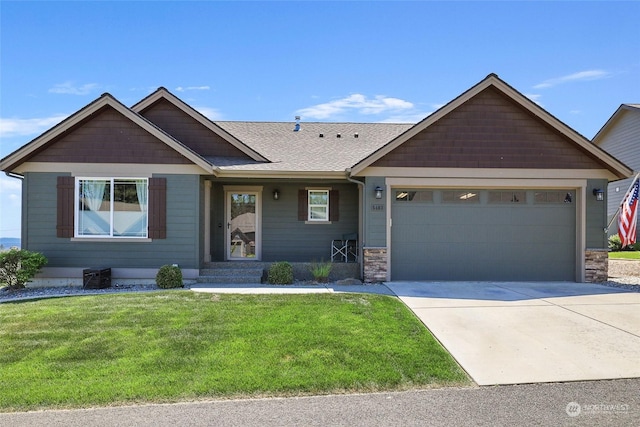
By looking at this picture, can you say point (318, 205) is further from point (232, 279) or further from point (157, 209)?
point (157, 209)

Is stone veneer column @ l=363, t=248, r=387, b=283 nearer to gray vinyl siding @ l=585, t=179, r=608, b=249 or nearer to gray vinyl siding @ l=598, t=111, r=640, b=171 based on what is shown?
gray vinyl siding @ l=585, t=179, r=608, b=249

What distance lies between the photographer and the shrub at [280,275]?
33.9 ft

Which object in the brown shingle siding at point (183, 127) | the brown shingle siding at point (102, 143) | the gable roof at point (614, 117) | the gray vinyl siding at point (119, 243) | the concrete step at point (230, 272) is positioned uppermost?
the gable roof at point (614, 117)

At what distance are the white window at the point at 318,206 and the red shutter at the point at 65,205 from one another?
636 cm

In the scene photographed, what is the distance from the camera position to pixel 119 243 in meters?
10.4

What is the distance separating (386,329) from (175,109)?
9.71 meters

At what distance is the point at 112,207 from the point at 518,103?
10.6 meters

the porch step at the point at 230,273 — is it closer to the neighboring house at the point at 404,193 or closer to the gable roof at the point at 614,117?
the neighboring house at the point at 404,193

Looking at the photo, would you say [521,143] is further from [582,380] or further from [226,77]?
[226,77]

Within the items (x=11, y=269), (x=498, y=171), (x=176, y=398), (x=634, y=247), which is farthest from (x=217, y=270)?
(x=634, y=247)

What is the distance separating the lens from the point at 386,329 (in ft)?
20.3

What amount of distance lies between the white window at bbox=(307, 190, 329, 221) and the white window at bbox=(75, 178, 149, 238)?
4.72 metres

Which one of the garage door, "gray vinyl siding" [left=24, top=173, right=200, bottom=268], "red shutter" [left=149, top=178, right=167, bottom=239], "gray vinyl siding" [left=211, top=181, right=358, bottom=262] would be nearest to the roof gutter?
"gray vinyl siding" [left=24, top=173, right=200, bottom=268]

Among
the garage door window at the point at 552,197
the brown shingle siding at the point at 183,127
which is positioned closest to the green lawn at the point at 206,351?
the garage door window at the point at 552,197
